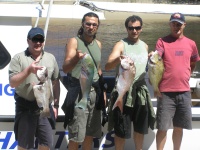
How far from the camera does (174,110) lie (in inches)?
199

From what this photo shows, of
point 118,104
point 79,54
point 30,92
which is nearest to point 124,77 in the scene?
point 118,104

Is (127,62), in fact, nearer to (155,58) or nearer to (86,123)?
(155,58)

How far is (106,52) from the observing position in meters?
10.4

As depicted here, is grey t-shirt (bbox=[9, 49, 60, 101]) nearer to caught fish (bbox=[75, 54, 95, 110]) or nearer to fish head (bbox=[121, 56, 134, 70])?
caught fish (bbox=[75, 54, 95, 110])

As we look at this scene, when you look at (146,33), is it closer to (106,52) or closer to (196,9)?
(106,52)

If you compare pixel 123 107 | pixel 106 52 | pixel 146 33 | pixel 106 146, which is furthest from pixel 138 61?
pixel 146 33

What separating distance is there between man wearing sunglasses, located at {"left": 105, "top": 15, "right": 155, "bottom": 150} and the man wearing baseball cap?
0.16 metres

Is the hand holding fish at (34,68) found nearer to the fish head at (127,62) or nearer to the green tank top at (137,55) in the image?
the fish head at (127,62)

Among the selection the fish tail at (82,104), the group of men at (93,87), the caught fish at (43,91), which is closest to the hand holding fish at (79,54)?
the group of men at (93,87)

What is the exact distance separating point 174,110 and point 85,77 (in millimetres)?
Answer: 1229

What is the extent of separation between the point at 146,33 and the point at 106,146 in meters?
9.85

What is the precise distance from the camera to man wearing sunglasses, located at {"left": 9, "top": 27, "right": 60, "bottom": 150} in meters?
4.21

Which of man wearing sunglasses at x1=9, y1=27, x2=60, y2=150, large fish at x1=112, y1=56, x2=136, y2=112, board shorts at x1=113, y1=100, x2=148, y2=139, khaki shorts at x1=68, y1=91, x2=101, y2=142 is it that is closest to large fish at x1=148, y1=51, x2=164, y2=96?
large fish at x1=112, y1=56, x2=136, y2=112

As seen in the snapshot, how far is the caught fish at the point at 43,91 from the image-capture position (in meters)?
4.07
